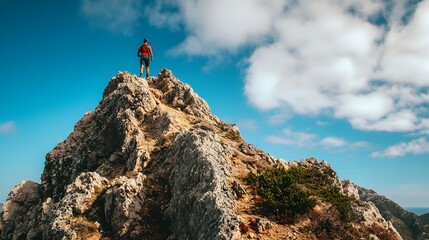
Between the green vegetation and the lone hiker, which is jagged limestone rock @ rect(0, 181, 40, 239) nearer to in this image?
the lone hiker

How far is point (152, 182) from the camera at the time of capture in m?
27.2

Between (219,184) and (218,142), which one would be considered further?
(218,142)

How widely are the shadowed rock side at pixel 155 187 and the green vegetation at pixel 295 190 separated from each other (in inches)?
24.0

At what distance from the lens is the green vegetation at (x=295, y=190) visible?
22.0m

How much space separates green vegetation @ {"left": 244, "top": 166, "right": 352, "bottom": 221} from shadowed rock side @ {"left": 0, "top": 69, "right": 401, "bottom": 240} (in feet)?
2.00

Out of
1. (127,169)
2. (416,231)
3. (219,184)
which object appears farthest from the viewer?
(416,231)

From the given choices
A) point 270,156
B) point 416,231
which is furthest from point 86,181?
point 416,231

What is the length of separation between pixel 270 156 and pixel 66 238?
18.2m

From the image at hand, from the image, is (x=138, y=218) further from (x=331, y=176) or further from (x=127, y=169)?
(x=331, y=176)

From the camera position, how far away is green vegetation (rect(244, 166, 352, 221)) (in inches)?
867

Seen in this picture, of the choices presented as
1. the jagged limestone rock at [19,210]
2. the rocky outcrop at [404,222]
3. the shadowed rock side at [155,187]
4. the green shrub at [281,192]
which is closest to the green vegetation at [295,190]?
the green shrub at [281,192]

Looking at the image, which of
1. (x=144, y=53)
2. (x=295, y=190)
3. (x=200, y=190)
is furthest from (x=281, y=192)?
(x=144, y=53)

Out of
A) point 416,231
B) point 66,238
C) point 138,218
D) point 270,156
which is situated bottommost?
point 66,238

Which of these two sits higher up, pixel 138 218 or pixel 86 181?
pixel 86 181
